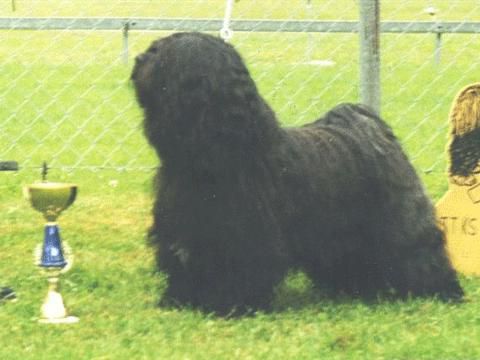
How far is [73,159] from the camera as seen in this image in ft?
29.6

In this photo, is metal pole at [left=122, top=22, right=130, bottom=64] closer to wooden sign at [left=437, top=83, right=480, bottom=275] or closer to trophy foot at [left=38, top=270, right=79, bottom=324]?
wooden sign at [left=437, top=83, right=480, bottom=275]

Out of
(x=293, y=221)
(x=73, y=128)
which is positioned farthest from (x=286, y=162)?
(x=73, y=128)

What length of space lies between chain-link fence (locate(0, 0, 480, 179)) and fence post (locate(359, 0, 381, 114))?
3.33 feet

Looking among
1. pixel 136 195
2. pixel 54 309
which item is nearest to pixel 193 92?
pixel 54 309

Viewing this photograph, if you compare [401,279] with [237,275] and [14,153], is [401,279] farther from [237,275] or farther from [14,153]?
[14,153]

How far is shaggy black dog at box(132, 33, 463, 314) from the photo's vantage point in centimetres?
501

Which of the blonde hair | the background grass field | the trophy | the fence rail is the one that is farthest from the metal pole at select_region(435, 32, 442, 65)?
the trophy

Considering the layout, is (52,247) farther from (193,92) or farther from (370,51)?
(370,51)

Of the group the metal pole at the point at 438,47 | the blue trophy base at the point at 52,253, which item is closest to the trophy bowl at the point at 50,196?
the blue trophy base at the point at 52,253

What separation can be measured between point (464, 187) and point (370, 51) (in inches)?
33.1

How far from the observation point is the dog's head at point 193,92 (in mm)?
4965

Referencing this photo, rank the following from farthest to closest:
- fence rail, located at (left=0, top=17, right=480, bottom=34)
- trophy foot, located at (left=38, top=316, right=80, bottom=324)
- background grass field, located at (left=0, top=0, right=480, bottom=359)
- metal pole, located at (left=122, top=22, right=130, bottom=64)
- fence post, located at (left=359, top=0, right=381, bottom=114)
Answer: metal pole, located at (left=122, top=22, right=130, bottom=64)
fence rail, located at (left=0, top=17, right=480, bottom=34)
fence post, located at (left=359, top=0, right=381, bottom=114)
trophy foot, located at (left=38, top=316, right=80, bottom=324)
background grass field, located at (left=0, top=0, right=480, bottom=359)

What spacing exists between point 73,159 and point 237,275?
13.0 feet

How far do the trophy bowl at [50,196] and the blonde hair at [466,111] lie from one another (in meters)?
2.07
